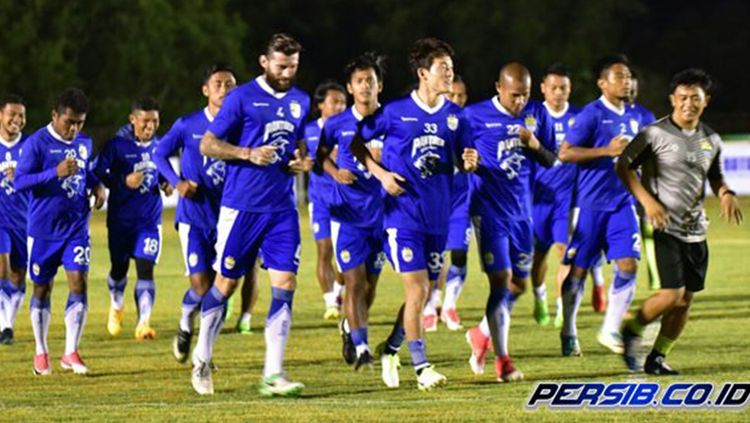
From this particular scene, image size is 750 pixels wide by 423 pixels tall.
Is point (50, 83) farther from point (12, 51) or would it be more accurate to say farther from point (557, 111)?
point (557, 111)

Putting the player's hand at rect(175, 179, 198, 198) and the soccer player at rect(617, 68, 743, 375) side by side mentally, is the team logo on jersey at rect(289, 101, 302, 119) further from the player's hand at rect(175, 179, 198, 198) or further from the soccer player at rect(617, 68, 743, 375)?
the player's hand at rect(175, 179, 198, 198)

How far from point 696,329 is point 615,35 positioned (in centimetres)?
4897

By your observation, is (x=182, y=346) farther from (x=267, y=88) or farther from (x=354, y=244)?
(x=267, y=88)

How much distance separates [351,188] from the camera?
603 inches

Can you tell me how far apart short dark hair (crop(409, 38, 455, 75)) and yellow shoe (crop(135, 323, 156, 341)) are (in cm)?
531

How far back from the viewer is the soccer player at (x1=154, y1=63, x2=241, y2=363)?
15242 millimetres

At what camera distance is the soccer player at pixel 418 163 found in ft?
43.3

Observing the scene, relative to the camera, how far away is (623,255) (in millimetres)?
15016

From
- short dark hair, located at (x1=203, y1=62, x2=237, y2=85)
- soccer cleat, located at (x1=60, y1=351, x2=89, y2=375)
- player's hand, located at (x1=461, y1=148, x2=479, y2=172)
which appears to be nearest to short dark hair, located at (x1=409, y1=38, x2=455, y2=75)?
player's hand, located at (x1=461, y1=148, x2=479, y2=172)

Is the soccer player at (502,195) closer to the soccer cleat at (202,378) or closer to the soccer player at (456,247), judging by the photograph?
the soccer cleat at (202,378)

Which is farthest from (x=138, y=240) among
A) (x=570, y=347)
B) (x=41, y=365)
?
(x=570, y=347)

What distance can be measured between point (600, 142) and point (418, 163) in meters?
2.24

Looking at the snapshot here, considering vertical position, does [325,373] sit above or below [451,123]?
below

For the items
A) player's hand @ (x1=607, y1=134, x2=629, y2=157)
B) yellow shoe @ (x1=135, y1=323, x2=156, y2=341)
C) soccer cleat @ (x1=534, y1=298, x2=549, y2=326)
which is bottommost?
soccer cleat @ (x1=534, y1=298, x2=549, y2=326)
